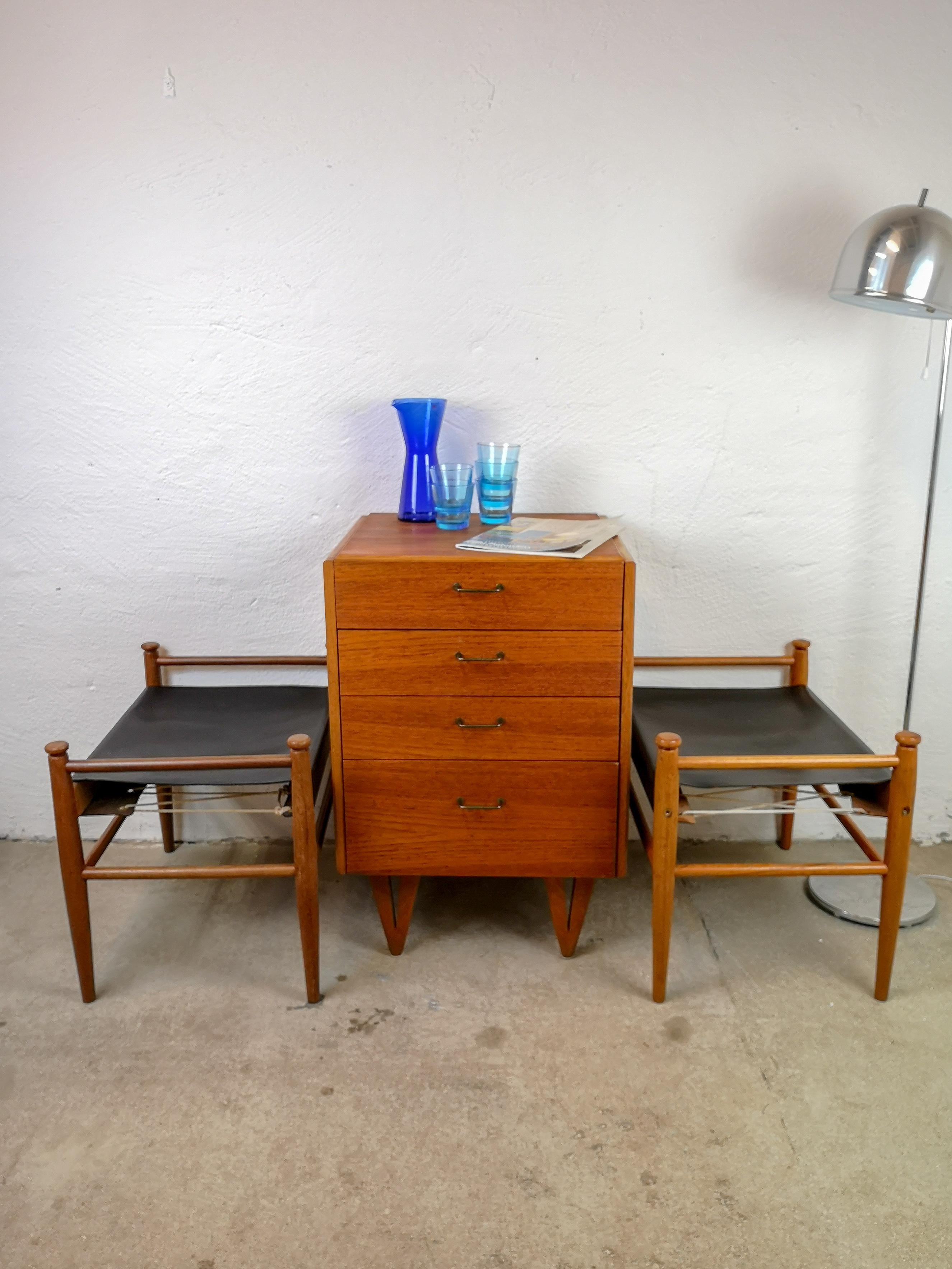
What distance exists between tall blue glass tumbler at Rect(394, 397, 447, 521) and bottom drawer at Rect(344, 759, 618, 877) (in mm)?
582

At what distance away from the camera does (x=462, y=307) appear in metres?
2.29

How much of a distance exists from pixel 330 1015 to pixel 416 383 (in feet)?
4.50

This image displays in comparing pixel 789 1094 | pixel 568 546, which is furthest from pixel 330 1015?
pixel 568 546

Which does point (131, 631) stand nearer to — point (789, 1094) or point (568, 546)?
point (568, 546)

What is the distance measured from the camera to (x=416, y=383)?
2344 mm

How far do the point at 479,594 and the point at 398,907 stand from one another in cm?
72

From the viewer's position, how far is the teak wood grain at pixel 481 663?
1.98 metres

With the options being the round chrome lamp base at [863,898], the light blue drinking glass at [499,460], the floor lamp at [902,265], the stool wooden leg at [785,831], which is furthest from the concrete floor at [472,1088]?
the light blue drinking glass at [499,460]

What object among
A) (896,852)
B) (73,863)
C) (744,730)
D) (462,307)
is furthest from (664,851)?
(462,307)

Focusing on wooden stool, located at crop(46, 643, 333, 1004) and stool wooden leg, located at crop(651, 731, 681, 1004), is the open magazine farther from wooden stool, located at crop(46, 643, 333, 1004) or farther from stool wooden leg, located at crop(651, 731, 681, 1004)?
wooden stool, located at crop(46, 643, 333, 1004)

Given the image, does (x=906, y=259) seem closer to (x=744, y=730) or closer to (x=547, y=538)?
(x=547, y=538)

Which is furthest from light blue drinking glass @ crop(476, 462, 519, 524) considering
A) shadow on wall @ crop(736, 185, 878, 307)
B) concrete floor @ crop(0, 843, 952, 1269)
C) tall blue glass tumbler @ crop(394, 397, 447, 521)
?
concrete floor @ crop(0, 843, 952, 1269)

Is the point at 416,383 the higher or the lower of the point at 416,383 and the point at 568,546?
the higher

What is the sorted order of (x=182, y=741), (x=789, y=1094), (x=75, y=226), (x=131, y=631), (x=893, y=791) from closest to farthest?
1. (x=789, y=1094)
2. (x=893, y=791)
3. (x=182, y=741)
4. (x=75, y=226)
5. (x=131, y=631)
